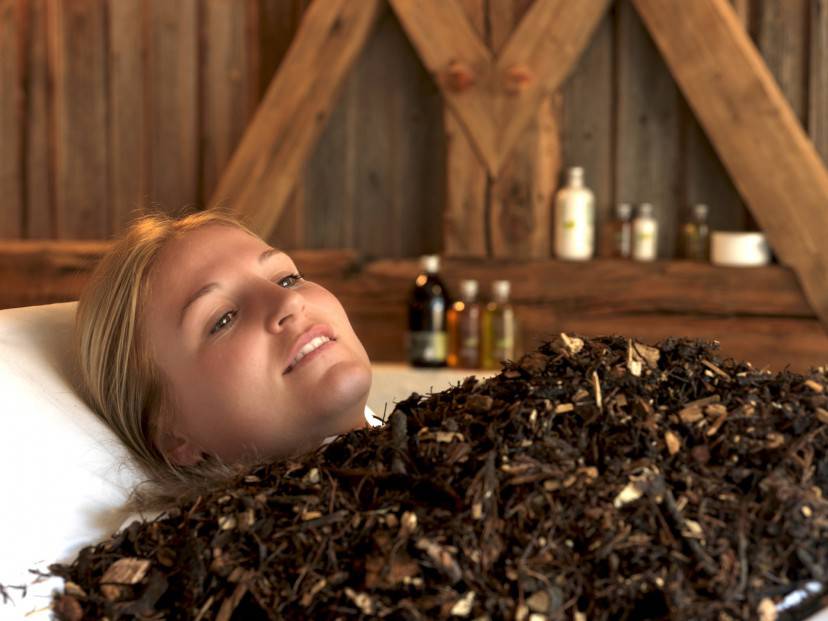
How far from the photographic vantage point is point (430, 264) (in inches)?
117

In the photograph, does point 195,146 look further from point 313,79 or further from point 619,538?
point 619,538

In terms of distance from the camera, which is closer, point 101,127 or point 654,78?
point 654,78

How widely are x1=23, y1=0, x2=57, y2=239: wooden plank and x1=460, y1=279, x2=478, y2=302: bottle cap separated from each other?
4.87 ft

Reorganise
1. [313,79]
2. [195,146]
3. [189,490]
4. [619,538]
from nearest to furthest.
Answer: [619,538]
[189,490]
[313,79]
[195,146]

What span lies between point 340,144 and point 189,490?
2.13m

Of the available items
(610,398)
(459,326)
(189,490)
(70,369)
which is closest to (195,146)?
(459,326)

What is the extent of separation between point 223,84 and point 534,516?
8.90ft

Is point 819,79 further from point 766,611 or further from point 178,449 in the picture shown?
point 766,611

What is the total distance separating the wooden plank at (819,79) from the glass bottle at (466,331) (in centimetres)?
95

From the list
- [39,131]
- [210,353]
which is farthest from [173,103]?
[210,353]

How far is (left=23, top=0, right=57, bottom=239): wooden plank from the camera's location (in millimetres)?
3555

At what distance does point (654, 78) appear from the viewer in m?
2.87

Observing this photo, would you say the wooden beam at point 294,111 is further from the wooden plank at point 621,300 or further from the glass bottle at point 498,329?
the glass bottle at point 498,329

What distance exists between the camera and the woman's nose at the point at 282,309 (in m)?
1.27
